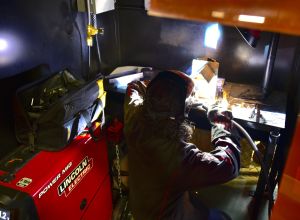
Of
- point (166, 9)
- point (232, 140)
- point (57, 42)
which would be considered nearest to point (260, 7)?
point (166, 9)

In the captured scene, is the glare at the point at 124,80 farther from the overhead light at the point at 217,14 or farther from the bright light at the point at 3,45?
the overhead light at the point at 217,14

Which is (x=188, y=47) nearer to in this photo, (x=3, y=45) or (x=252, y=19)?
(x=3, y=45)

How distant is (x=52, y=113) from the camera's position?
1688 millimetres

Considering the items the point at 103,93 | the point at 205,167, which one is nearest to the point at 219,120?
the point at 205,167

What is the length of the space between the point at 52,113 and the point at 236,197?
1.72m

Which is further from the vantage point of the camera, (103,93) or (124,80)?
(124,80)

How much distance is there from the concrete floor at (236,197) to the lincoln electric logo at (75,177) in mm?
1158

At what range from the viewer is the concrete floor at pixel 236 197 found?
243 cm

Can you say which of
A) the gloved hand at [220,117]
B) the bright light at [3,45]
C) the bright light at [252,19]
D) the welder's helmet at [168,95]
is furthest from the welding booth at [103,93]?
the bright light at [252,19]

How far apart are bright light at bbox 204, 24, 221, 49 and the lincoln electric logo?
4.45 feet

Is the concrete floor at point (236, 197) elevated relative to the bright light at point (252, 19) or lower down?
lower down

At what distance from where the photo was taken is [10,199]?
139 cm

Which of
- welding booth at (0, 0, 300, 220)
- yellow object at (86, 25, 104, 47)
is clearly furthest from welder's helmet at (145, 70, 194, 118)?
yellow object at (86, 25, 104, 47)

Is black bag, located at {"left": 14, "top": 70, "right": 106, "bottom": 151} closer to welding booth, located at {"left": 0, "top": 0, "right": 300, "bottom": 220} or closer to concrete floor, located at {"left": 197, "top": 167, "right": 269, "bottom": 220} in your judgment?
welding booth, located at {"left": 0, "top": 0, "right": 300, "bottom": 220}
